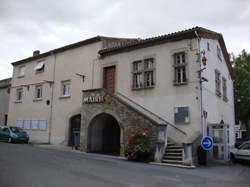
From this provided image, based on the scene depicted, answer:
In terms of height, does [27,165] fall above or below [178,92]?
below

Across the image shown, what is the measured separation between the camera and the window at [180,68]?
48.7 feet

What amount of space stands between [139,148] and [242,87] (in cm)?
2142

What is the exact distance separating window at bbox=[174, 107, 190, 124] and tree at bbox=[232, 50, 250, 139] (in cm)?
1804

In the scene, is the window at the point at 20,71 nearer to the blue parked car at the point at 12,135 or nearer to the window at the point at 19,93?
the window at the point at 19,93

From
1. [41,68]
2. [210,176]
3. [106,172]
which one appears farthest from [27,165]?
[41,68]

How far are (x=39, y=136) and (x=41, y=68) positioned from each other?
648 cm

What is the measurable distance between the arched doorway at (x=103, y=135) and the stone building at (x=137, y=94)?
0.22 feet

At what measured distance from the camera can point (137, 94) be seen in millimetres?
16516

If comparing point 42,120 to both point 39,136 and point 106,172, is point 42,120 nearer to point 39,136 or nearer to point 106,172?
point 39,136

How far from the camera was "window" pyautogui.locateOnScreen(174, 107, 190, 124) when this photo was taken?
14.1 m

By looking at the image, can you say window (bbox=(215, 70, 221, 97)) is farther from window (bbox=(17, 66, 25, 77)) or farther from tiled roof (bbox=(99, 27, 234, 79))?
window (bbox=(17, 66, 25, 77))

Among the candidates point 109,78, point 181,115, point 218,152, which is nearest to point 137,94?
point 109,78

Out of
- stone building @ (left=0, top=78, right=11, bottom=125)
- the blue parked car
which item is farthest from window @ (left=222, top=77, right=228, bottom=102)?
stone building @ (left=0, top=78, right=11, bottom=125)

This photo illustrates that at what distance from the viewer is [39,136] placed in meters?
22.6
